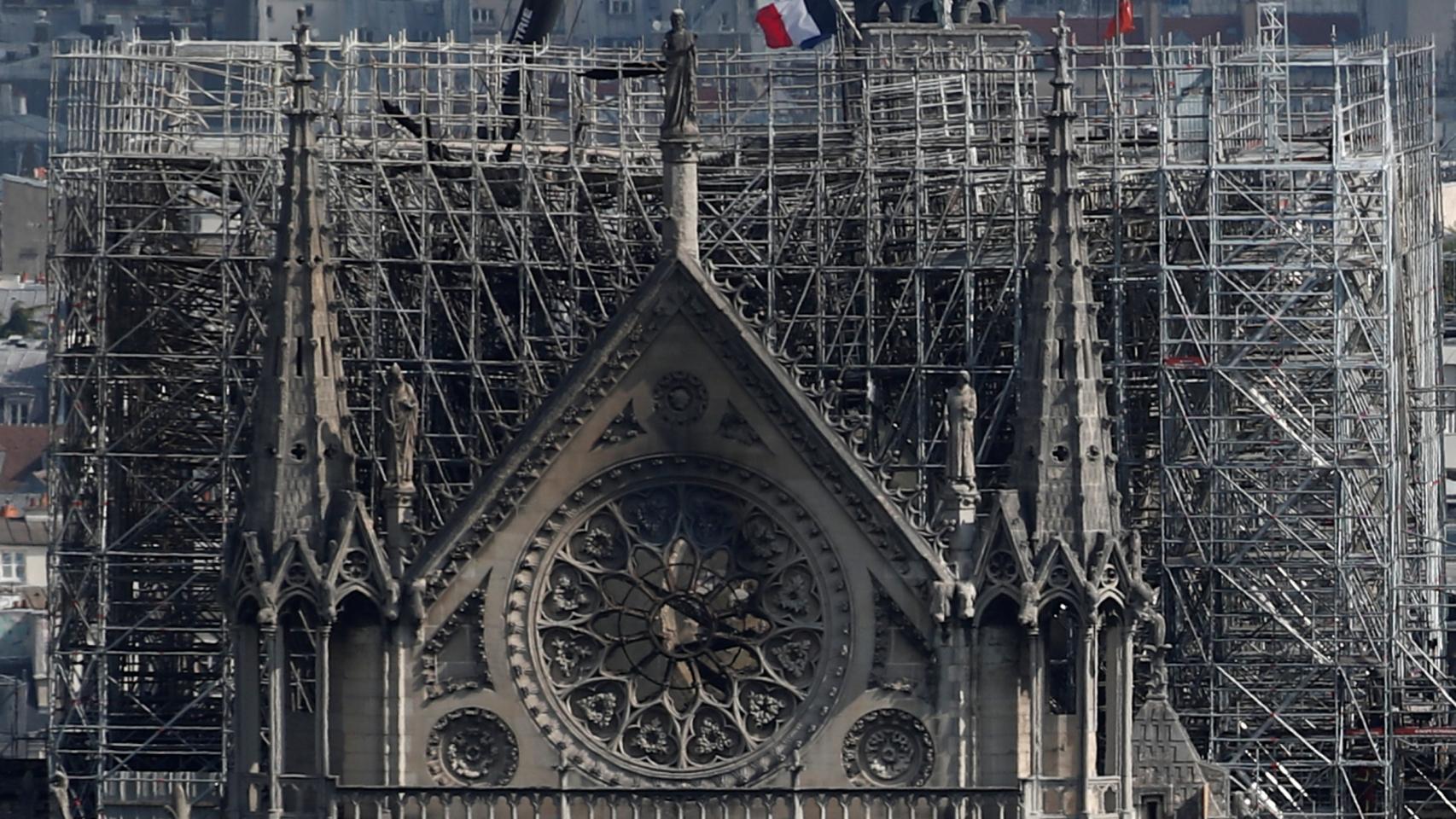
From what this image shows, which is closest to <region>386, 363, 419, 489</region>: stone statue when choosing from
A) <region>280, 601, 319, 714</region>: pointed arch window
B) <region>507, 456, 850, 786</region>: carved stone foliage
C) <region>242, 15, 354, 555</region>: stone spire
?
<region>242, 15, 354, 555</region>: stone spire

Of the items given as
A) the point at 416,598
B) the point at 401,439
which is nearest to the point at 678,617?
the point at 416,598

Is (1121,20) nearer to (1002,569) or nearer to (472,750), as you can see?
(1002,569)

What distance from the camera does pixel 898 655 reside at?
8688cm

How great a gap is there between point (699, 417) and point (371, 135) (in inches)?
1133

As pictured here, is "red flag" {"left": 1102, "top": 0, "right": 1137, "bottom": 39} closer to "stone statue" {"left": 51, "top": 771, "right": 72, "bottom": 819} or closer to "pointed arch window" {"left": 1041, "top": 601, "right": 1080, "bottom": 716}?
"stone statue" {"left": 51, "top": 771, "right": 72, "bottom": 819}

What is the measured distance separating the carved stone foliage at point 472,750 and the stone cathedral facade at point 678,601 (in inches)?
1.5

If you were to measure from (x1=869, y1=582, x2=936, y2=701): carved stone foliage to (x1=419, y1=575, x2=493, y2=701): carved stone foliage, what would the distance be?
563 centimetres

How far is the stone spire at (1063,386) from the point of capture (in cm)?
8656

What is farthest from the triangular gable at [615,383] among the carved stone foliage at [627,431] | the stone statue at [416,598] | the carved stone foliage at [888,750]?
the carved stone foliage at [888,750]

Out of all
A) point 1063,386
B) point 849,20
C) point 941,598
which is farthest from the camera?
point 849,20

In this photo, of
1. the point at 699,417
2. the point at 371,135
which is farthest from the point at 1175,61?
the point at 699,417

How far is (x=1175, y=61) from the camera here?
5064 inches

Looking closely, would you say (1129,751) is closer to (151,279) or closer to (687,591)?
(687,591)

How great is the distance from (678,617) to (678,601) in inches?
9.2
